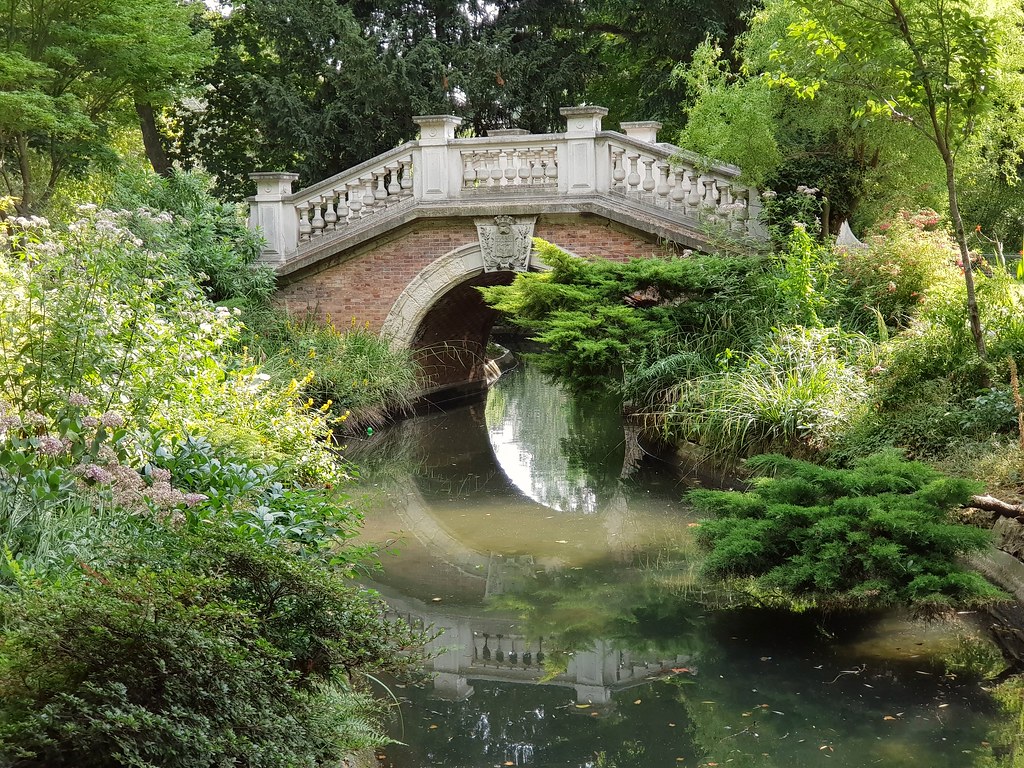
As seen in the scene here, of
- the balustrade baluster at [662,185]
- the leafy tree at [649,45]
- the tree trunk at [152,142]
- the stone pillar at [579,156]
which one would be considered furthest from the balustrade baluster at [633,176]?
the tree trunk at [152,142]

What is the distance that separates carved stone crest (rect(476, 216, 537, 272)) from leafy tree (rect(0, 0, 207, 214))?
15.8ft

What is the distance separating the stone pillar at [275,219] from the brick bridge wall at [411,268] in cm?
40

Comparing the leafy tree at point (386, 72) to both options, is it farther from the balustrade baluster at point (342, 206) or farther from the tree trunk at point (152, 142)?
the balustrade baluster at point (342, 206)

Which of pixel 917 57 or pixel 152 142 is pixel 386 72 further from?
pixel 917 57

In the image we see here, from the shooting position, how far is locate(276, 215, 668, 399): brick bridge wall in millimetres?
13484

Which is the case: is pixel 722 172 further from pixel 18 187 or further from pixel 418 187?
pixel 18 187

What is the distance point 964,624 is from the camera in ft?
20.0

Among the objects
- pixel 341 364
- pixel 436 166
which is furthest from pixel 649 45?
pixel 341 364

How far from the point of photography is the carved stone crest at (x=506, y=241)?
546 inches

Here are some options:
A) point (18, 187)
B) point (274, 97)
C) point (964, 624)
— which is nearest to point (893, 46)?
point (964, 624)

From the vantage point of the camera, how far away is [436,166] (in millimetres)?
14008

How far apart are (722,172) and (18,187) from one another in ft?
37.4

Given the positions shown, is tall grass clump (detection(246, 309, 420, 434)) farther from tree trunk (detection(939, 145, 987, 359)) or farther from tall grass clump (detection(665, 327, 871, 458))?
tree trunk (detection(939, 145, 987, 359))

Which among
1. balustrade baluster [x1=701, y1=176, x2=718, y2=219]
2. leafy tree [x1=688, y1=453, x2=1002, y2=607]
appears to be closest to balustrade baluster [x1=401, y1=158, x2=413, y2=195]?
balustrade baluster [x1=701, y1=176, x2=718, y2=219]
